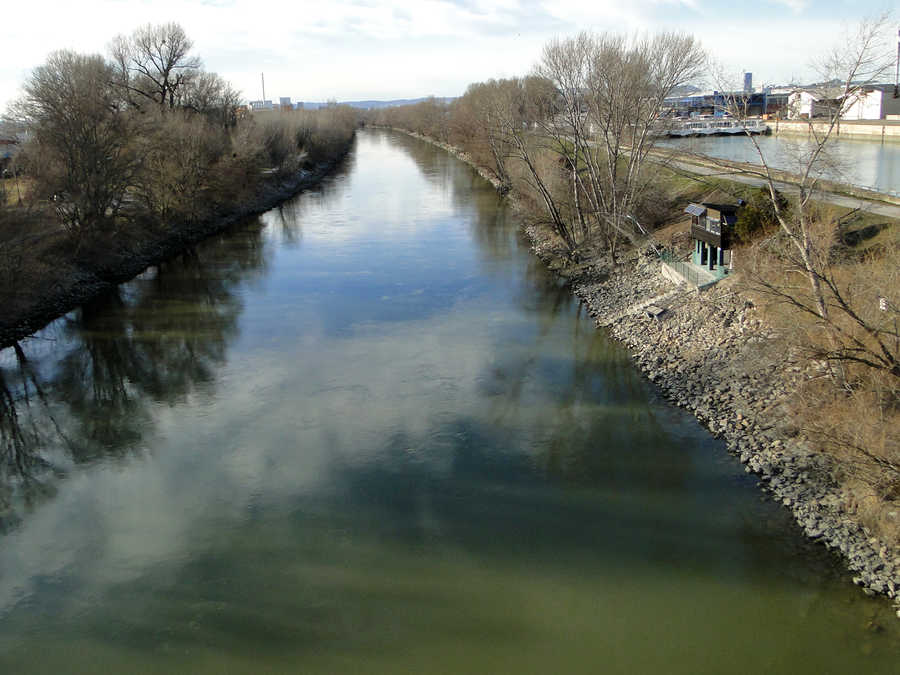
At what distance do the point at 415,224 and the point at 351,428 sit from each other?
20.9 metres

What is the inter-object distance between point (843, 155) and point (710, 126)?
1571 centimetres

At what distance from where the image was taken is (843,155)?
25312 millimetres

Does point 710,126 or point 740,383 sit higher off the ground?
point 710,126

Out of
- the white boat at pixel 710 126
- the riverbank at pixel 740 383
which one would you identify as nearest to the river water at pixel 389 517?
the riverbank at pixel 740 383

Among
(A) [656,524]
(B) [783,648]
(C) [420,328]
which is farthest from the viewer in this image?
(C) [420,328]

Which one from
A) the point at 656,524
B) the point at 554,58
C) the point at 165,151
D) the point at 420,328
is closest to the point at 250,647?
the point at 656,524

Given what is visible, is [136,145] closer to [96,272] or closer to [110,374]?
[96,272]

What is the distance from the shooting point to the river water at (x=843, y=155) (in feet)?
62.4

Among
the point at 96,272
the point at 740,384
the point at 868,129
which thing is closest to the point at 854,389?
the point at 740,384

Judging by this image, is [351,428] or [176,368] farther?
[176,368]

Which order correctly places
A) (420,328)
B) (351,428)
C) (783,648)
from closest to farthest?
(783,648), (351,428), (420,328)

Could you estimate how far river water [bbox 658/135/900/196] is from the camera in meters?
19.0

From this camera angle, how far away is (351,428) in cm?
1240

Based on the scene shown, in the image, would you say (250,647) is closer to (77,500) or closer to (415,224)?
(77,500)
